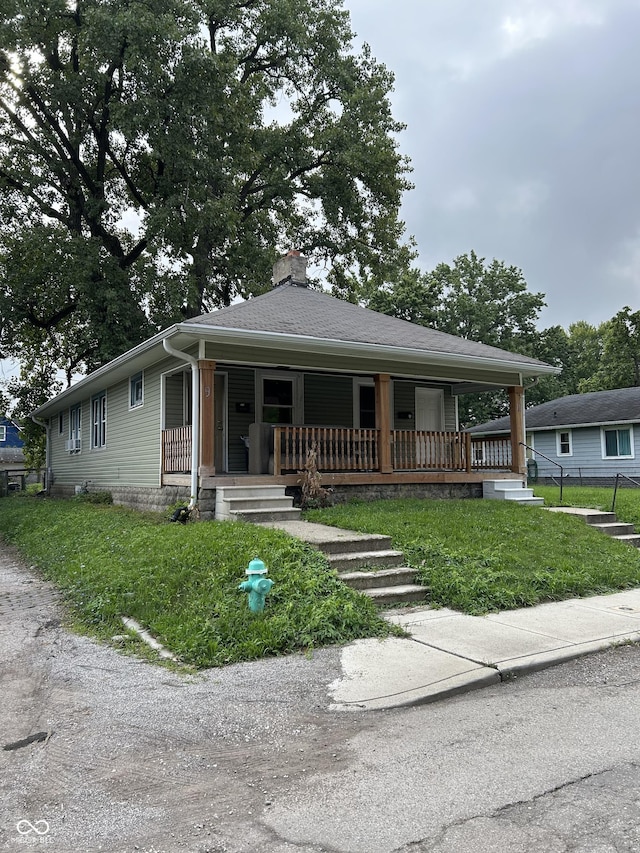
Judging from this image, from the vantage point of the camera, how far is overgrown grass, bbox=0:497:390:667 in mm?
5262

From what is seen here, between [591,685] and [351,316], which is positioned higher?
[351,316]

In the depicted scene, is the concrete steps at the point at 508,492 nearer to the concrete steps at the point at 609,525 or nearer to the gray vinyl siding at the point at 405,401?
the concrete steps at the point at 609,525

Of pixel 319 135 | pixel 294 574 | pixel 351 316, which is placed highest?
pixel 319 135

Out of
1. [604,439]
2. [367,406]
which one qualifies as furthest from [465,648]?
[604,439]

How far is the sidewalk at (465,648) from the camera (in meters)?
4.31

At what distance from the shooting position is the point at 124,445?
48.2ft

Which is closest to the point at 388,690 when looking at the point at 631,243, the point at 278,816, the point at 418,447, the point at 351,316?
the point at 278,816

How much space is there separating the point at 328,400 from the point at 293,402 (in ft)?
2.98

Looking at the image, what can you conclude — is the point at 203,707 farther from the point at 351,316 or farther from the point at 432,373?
the point at 351,316

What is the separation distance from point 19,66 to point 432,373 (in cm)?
1683

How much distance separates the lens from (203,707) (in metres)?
4.05

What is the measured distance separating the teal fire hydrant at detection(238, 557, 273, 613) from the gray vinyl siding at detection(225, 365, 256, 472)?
24.7ft

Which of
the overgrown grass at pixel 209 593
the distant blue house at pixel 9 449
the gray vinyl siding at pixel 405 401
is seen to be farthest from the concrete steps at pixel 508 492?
the distant blue house at pixel 9 449

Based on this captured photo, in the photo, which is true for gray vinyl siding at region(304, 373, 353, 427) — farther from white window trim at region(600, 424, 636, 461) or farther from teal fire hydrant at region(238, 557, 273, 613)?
white window trim at region(600, 424, 636, 461)
